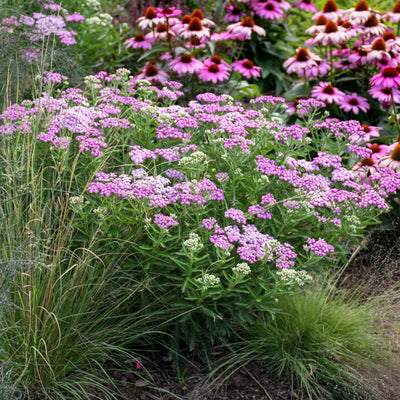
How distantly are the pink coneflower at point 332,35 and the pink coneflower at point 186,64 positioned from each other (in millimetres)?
1086

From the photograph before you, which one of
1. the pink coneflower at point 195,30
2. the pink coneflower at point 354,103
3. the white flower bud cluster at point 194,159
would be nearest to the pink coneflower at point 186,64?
the pink coneflower at point 195,30

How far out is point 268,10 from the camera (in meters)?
5.72

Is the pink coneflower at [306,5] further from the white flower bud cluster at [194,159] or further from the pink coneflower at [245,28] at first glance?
the white flower bud cluster at [194,159]

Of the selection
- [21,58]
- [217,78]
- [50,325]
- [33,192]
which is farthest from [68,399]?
[217,78]

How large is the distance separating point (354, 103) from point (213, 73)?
1205 mm

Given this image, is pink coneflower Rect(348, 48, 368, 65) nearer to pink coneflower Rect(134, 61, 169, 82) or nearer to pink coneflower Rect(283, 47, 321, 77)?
pink coneflower Rect(283, 47, 321, 77)

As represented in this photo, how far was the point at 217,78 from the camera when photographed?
4.86 metres

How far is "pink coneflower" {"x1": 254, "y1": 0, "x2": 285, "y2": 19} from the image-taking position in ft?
18.7

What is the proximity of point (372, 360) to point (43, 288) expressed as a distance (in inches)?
67.3

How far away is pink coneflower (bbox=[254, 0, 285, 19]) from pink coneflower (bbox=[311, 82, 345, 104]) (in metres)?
1.14

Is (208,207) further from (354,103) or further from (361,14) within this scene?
(361,14)

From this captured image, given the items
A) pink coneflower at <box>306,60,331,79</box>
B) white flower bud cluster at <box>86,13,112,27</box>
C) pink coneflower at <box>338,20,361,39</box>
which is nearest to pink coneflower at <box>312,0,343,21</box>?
pink coneflower at <box>338,20,361,39</box>

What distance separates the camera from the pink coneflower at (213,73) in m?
4.73

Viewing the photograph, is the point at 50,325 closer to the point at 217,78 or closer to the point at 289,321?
the point at 289,321
